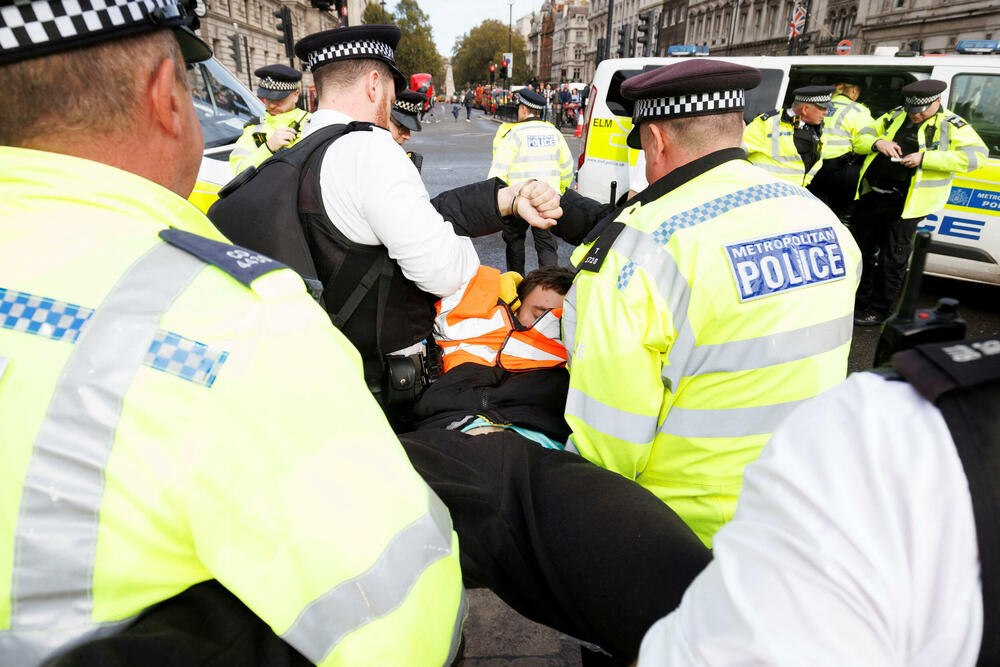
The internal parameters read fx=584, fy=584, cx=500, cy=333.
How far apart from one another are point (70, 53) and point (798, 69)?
712 centimetres

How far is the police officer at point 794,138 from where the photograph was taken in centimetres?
558

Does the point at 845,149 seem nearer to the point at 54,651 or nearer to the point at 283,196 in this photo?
the point at 283,196

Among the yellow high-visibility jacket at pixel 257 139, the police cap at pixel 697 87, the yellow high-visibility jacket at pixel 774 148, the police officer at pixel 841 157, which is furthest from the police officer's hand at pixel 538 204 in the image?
the police officer at pixel 841 157

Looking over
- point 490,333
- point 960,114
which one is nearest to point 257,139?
point 490,333

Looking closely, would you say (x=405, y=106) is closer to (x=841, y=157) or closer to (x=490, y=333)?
(x=490, y=333)

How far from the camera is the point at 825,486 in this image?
0.57m

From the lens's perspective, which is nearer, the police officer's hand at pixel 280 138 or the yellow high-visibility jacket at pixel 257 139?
the yellow high-visibility jacket at pixel 257 139

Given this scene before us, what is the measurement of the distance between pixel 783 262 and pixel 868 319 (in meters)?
4.65

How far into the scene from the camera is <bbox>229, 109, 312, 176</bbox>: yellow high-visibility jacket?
4719mm

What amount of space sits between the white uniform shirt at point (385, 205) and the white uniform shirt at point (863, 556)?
1.52 m

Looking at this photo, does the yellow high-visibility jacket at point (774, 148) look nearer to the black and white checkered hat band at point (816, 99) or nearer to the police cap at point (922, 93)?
the black and white checkered hat band at point (816, 99)

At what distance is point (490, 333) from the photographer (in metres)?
2.53

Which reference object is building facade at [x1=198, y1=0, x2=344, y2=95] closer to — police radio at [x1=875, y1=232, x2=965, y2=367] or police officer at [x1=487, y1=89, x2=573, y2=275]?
police officer at [x1=487, y1=89, x2=573, y2=275]

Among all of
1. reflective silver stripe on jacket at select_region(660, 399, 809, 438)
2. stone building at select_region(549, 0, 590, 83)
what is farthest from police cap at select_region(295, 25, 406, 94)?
stone building at select_region(549, 0, 590, 83)
